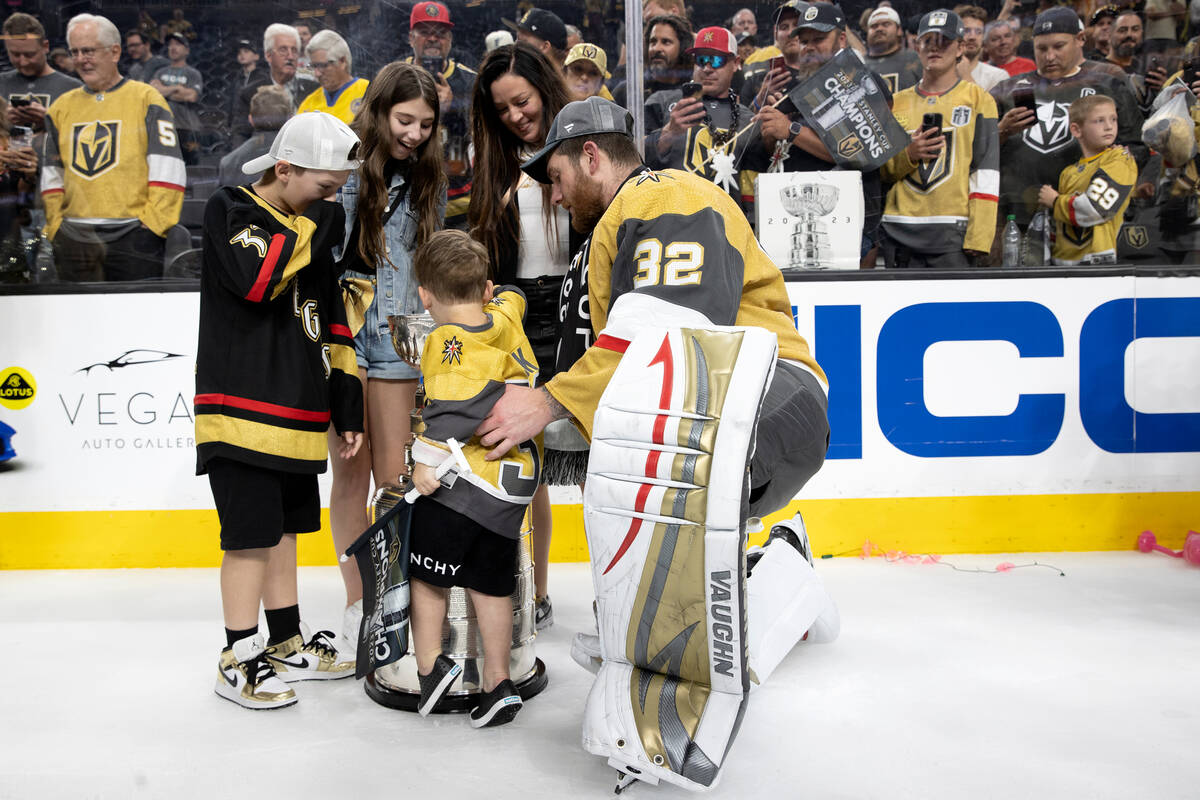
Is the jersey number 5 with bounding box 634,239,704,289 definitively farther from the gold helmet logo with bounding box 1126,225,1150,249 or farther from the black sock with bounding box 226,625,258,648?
the gold helmet logo with bounding box 1126,225,1150,249

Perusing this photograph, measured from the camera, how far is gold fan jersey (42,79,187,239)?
3.21 meters

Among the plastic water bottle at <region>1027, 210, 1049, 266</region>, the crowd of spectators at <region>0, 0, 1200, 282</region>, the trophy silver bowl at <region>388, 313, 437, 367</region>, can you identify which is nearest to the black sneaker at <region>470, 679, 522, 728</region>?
the trophy silver bowl at <region>388, 313, 437, 367</region>

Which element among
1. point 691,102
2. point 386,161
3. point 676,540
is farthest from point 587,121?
point 691,102

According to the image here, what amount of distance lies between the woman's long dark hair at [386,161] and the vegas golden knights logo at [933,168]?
1.78 meters

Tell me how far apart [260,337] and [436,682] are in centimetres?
77

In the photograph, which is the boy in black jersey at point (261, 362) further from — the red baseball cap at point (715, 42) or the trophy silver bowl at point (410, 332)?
the red baseball cap at point (715, 42)

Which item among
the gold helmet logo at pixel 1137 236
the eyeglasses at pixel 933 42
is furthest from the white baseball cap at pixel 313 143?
the gold helmet logo at pixel 1137 236

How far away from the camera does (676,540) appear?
56.4 inches

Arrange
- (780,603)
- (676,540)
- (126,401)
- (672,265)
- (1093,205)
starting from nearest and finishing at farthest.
→ (676,540) → (672,265) → (780,603) → (126,401) → (1093,205)

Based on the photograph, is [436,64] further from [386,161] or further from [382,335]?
[382,335]

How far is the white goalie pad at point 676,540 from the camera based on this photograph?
141 cm

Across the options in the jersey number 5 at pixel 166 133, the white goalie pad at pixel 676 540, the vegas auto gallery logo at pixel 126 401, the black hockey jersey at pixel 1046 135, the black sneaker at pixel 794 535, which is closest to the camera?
the white goalie pad at pixel 676 540

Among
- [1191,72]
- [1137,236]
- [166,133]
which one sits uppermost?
[1191,72]

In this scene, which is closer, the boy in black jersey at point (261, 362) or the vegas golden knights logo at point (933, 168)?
the boy in black jersey at point (261, 362)
